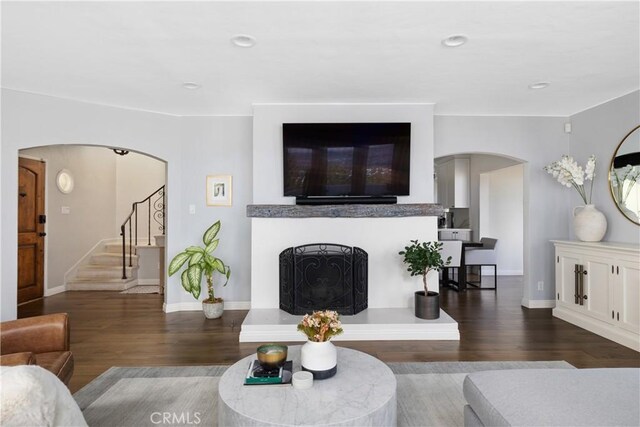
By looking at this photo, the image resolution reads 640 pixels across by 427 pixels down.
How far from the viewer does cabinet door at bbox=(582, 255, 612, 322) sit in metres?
3.78

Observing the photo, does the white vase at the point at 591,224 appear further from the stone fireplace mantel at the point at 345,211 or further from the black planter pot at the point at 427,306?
the black planter pot at the point at 427,306

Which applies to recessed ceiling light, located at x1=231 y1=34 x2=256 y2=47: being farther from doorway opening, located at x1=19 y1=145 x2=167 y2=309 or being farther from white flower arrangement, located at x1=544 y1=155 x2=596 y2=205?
white flower arrangement, located at x1=544 y1=155 x2=596 y2=205

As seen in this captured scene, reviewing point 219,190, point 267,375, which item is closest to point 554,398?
point 267,375

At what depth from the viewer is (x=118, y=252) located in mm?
7250

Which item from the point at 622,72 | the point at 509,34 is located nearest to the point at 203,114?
the point at 509,34

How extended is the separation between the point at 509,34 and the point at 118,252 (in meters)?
7.39

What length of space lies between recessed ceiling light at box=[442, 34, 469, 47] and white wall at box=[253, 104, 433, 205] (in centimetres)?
158

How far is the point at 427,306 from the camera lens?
3.88 m

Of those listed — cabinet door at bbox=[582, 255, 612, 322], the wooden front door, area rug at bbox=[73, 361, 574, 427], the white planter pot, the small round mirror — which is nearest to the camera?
area rug at bbox=[73, 361, 574, 427]

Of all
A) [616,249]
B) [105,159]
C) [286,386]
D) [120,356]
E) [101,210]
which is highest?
[105,159]

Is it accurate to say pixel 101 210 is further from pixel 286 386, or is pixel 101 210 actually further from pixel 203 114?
pixel 286 386

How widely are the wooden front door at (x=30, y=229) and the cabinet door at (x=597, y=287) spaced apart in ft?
24.4

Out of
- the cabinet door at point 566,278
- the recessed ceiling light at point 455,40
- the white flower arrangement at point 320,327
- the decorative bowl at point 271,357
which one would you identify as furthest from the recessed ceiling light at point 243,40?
the cabinet door at point 566,278

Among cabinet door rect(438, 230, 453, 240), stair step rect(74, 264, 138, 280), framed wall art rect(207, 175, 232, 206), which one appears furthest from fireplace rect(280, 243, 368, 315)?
stair step rect(74, 264, 138, 280)
